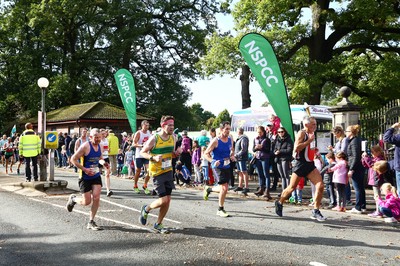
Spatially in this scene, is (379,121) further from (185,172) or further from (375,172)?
(185,172)

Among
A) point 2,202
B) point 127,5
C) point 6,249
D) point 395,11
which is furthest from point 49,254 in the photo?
point 127,5

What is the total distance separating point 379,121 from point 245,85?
13.3 meters

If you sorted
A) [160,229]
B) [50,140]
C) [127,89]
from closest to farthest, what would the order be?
[160,229] → [50,140] → [127,89]


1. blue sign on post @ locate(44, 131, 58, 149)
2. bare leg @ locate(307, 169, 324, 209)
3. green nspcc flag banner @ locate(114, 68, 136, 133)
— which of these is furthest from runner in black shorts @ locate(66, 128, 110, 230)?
green nspcc flag banner @ locate(114, 68, 136, 133)

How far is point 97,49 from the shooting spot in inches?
1724

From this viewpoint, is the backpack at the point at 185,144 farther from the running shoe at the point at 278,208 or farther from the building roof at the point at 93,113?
the building roof at the point at 93,113

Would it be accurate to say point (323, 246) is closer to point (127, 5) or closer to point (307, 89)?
point (307, 89)

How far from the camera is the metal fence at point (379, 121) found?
13.2m

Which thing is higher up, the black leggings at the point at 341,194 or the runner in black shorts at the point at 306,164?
the runner in black shorts at the point at 306,164

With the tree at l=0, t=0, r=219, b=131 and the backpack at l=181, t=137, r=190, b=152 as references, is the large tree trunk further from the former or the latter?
the tree at l=0, t=0, r=219, b=131

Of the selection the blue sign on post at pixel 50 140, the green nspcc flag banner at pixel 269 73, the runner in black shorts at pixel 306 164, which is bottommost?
the runner in black shorts at pixel 306 164

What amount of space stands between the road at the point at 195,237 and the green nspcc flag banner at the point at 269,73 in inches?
94.8

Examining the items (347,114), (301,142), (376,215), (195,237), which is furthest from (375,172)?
(195,237)

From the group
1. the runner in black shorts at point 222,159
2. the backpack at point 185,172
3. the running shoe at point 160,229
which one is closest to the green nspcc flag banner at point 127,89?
the backpack at point 185,172
